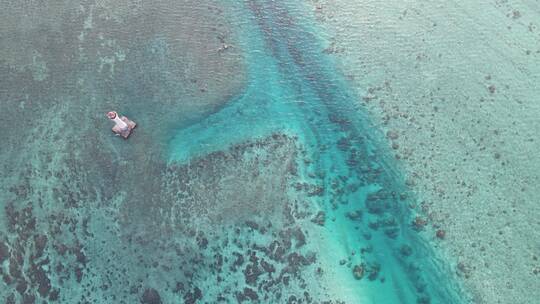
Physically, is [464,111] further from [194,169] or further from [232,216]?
[194,169]

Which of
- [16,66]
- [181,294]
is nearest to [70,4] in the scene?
[16,66]

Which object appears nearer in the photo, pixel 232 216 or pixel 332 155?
pixel 232 216

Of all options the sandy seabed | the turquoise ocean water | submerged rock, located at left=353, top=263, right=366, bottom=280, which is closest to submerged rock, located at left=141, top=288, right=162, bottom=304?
the turquoise ocean water

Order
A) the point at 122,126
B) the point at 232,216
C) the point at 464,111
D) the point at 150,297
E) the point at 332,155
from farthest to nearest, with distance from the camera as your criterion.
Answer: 1. the point at 464,111
2. the point at 332,155
3. the point at 122,126
4. the point at 232,216
5. the point at 150,297

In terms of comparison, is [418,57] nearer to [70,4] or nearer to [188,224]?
[188,224]

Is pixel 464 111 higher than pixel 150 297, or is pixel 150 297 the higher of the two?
pixel 464 111

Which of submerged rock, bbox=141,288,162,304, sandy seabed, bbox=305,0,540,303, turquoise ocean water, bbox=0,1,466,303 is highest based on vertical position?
sandy seabed, bbox=305,0,540,303

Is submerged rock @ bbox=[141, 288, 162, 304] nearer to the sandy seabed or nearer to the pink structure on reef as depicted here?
the pink structure on reef

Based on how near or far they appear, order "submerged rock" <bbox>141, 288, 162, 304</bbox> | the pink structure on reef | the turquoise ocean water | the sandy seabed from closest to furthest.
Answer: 1. "submerged rock" <bbox>141, 288, 162, 304</bbox>
2. the turquoise ocean water
3. the sandy seabed
4. the pink structure on reef

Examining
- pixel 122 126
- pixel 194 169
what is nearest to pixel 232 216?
pixel 194 169
